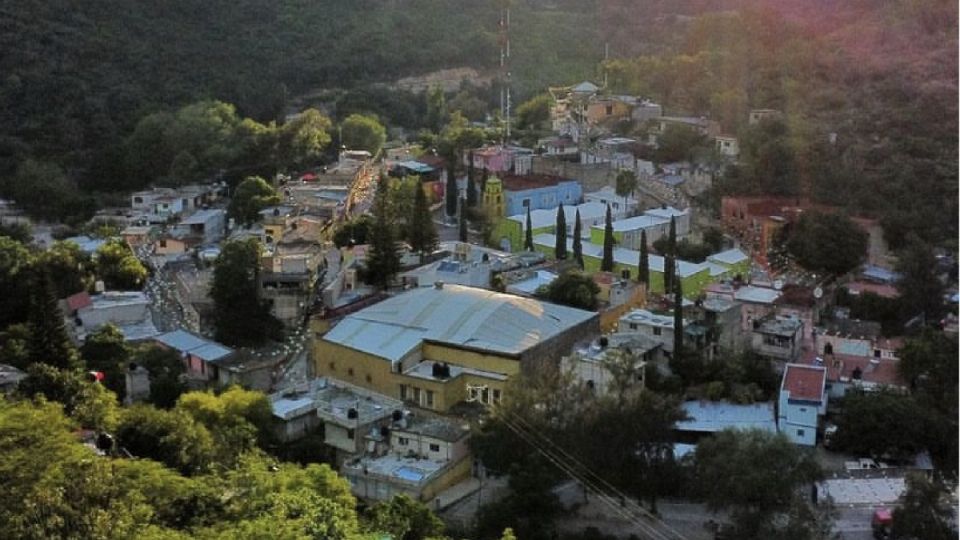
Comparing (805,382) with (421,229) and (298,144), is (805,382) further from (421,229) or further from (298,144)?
(298,144)

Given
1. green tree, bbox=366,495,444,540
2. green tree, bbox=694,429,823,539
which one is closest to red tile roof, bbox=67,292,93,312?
green tree, bbox=366,495,444,540

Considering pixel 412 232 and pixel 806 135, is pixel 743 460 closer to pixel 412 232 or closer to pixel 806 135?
pixel 412 232

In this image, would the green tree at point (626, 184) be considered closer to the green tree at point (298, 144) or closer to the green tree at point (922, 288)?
the green tree at point (922, 288)

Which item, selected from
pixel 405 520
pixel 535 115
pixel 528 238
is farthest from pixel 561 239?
pixel 535 115

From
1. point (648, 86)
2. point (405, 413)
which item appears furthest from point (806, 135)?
point (405, 413)

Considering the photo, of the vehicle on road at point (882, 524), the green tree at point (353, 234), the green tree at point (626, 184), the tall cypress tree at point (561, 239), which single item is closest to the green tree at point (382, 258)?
the green tree at point (353, 234)

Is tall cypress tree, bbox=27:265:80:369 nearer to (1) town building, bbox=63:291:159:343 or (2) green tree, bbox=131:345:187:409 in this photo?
(2) green tree, bbox=131:345:187:409
